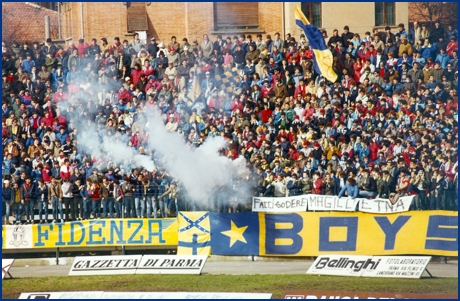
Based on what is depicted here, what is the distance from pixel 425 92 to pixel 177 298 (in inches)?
354

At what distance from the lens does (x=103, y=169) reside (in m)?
21.4

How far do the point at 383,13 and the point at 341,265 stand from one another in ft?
34.9

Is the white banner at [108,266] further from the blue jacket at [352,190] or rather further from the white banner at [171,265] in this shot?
the blue jacket at [352,190]

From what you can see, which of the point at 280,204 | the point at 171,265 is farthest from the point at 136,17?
the point at 171,265

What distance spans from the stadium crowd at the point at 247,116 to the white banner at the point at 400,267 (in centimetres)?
158

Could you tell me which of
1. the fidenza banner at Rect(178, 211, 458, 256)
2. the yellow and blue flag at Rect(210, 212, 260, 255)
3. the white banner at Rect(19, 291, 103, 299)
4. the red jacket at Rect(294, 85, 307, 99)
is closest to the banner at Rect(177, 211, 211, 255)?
the fidenza banner at Rect(178, 211, 458, 256)

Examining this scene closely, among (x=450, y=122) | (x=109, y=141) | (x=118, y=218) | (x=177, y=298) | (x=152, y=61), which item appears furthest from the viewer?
(x=152, y=61)

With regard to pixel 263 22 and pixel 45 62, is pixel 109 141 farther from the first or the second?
pixel 263 22

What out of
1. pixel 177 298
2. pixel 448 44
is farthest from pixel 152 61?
pixel 177 298

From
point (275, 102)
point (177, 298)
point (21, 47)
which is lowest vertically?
point (177, 298)

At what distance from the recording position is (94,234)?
19.5m

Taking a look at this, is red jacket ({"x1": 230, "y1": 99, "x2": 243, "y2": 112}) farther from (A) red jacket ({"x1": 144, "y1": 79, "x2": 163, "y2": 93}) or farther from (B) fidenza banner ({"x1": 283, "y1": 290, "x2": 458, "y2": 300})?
(B) fidenza banner ({"x1": 283, "y1": 290, "x2": 458, "y2": 300})

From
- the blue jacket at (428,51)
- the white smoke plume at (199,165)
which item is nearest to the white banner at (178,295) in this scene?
the white smoke plume at (199,165)

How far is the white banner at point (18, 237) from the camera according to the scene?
19.5 m
